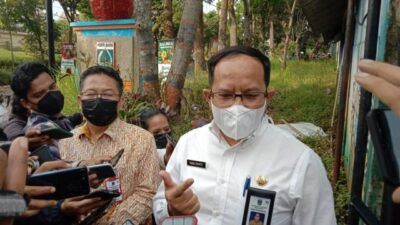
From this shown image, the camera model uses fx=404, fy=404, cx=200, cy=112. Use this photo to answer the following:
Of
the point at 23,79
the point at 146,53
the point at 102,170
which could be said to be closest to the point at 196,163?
the point at 102,170

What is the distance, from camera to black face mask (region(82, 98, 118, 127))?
7.16 ft

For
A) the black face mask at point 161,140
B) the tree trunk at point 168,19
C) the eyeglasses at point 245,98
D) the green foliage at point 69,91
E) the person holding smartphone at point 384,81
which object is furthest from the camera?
the tree trunk at point 168,19

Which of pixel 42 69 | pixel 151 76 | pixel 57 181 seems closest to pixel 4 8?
pixel 151 76

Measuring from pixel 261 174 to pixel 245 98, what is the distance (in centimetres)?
30

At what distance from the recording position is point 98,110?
7.17 ft

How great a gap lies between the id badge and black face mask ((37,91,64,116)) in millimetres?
1651

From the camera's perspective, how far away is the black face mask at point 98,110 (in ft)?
7.16

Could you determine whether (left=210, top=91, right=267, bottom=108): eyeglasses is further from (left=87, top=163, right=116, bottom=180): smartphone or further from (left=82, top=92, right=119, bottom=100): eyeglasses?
(left=82, top=92, right=119, bottom=100): eyeglasses

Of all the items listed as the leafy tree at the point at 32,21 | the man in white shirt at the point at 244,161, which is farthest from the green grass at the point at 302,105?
the leafy tree at the point at 32,21

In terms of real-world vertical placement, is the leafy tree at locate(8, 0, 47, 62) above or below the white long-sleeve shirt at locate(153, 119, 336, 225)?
above

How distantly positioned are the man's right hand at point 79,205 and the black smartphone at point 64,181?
92 millimetres

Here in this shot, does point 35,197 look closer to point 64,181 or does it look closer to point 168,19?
point 64,181

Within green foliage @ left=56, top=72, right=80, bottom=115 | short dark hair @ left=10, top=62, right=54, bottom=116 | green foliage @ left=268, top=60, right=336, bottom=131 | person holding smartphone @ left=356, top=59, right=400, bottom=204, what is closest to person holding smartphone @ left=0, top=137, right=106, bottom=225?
short dark hair @ left=10, top=62, right=54, bottom=116

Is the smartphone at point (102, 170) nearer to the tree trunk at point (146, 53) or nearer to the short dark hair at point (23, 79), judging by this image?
the short dark hair at point (23, 79)
